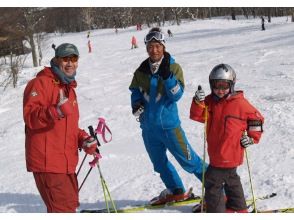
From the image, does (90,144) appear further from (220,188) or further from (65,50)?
(220,188)

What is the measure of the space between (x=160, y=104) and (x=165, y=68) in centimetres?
34

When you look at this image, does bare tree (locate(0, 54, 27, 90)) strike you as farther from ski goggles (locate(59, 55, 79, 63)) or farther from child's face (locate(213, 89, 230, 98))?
child's face (locate(213, 89, 230, 98))

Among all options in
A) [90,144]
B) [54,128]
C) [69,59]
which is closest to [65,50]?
[69,59]

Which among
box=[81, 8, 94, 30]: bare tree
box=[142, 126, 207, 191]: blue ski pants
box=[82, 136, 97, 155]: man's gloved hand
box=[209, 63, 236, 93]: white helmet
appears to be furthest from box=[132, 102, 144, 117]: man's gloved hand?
box=[81, 8, 94, 30]: bare tree

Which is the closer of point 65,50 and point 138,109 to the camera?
point 65,50

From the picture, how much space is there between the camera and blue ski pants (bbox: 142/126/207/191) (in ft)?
13.5

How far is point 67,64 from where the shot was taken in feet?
10.6

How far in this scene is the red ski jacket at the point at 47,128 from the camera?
10.2 feet

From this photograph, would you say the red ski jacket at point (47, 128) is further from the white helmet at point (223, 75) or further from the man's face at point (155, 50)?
the white helmet at point (223, 75)

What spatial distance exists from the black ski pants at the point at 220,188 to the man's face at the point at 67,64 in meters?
1.42

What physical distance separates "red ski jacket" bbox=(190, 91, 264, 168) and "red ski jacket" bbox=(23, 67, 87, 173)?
115 centimetres

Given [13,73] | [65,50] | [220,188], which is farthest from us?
[13,73]

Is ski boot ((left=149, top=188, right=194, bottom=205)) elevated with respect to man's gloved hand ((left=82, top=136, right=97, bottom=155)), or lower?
lower

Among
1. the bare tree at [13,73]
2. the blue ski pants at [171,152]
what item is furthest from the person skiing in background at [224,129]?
the bare tree at [13,73]
